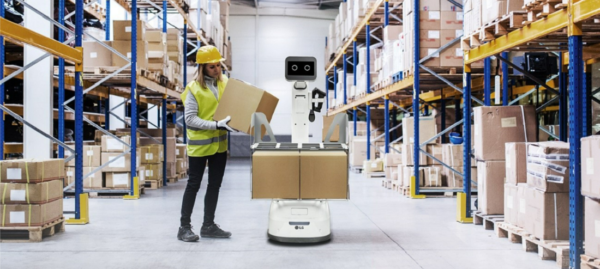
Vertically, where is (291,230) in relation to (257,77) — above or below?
below

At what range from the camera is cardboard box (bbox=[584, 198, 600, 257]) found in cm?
362

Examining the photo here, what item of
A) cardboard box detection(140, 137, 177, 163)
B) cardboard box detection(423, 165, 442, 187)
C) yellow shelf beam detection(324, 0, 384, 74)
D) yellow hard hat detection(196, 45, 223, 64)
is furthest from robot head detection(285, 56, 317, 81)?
cardboard box detection(140, 137, 177, 163)

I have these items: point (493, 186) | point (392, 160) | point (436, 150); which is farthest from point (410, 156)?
point (493, 186)

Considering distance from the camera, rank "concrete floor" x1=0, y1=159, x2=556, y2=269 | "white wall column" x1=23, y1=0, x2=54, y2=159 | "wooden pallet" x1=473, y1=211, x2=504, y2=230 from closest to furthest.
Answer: "concrete floor" x1=0, y1=159, x2=556, y2=269, "wooden pallet" x1=473, y1=211, x2=504, y2=230, "white wall column" x1=23, y1=0, x2=54, y2=159

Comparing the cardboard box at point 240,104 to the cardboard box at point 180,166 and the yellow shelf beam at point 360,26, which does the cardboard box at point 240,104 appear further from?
the cardboard box at point 180,166

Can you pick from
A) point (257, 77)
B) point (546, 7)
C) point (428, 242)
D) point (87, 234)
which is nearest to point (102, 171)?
point (87, 234)

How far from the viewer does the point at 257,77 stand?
24.3 meters

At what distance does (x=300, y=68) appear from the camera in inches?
194

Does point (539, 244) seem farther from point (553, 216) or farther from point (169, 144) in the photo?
point (169, 144)

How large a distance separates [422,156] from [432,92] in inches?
125

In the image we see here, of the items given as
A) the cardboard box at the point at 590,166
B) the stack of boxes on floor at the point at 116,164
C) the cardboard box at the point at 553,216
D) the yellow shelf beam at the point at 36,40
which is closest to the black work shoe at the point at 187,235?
the yellow shelf beam at the point at 36,40

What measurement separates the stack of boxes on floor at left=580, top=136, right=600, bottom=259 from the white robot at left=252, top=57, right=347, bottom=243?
1877mm

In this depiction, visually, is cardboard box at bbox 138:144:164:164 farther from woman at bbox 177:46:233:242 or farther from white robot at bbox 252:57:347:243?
white robot at bbox 252:57:347:243

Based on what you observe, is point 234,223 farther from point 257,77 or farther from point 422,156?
point 257,77
